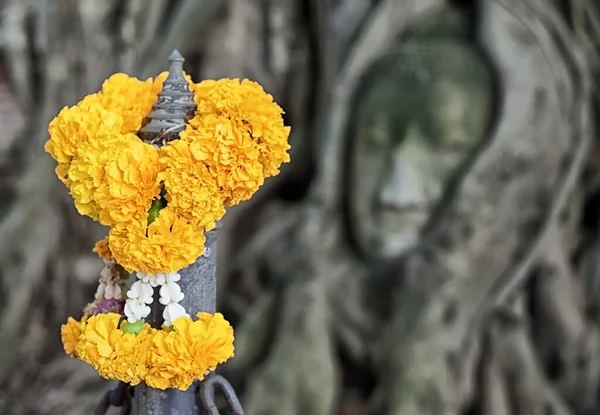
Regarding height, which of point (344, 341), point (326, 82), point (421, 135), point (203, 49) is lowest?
point (344, 341)

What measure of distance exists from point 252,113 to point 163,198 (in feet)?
0.32

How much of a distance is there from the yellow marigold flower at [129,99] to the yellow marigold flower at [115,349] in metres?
0.16

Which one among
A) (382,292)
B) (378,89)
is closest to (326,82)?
(378,89)

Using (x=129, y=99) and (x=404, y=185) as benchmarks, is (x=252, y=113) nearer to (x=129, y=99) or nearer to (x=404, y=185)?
(x=129, y=99)

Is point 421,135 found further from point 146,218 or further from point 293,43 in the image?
point 146,218

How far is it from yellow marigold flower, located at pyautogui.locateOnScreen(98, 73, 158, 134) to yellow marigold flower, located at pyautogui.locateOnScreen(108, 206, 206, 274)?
91 millimetres

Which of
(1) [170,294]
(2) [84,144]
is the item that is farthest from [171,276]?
(2) [84,144]

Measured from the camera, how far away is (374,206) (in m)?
1.46

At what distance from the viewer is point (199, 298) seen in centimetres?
75

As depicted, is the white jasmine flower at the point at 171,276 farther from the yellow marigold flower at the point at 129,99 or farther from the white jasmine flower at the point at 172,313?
the yellow marigold flower at the point at 129,99

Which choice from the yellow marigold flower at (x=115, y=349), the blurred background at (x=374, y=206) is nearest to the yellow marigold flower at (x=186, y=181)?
the yellow marigold flower at (x=115, y=349)

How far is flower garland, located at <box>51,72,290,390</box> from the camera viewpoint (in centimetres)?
71

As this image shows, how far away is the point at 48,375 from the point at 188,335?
88 cm

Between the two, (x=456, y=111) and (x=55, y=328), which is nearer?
(x=456, y=111)
